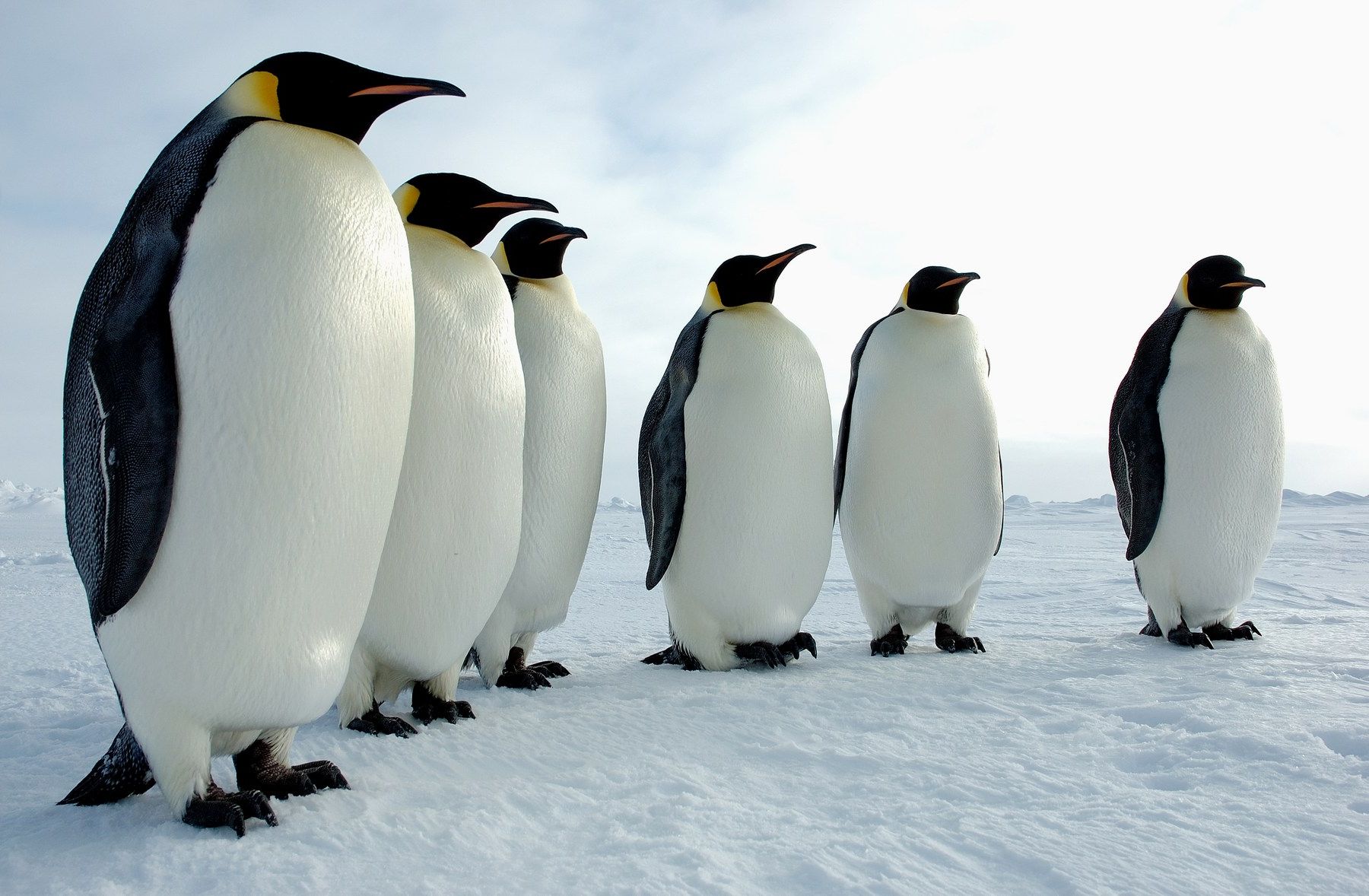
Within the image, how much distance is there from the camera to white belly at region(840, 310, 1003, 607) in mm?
3873

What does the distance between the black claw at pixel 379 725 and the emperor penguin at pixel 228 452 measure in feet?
1.83

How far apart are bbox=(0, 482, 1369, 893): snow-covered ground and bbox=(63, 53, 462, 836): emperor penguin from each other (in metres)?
0.22

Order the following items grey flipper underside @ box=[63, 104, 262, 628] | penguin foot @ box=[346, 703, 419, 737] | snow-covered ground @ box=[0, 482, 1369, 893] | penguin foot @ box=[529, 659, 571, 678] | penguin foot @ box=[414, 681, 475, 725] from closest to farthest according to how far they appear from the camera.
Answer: snow-covered ground @ box=[0, 482, 1369, 893] → grey flipper underside @ box=[63, 104, 262, 628] → penguin foot @ box=[346, 703, 419, 737] → penguin foot @ box=[414, 681, 475, 725] → penguin foot @ box=[529, 659, 571, 678]

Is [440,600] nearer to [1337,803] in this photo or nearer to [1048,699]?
[1048,699]

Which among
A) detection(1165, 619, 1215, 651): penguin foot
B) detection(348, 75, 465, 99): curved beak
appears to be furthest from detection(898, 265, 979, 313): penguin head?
detection(348, 75, 465, 99): curved beak

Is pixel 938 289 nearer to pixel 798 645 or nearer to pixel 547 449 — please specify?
pixel 798 645

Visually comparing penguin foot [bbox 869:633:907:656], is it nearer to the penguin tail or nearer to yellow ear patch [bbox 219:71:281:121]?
the penguin tail

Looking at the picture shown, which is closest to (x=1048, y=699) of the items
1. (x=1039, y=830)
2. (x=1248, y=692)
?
(x=1248, y=692)

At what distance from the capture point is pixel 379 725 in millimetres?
2441

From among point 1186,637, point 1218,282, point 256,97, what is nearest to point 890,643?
point 1186,637

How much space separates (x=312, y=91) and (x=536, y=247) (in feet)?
5.33

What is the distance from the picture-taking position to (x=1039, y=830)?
162 centimetres

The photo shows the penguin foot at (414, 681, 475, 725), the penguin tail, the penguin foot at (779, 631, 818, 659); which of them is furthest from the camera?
the penguin foot at (779, 631, 818, 659)

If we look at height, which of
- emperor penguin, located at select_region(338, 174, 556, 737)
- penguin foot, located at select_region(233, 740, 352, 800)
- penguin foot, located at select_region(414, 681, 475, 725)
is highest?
emperor penguin, located at select_region(338, 174, 556, 737)
